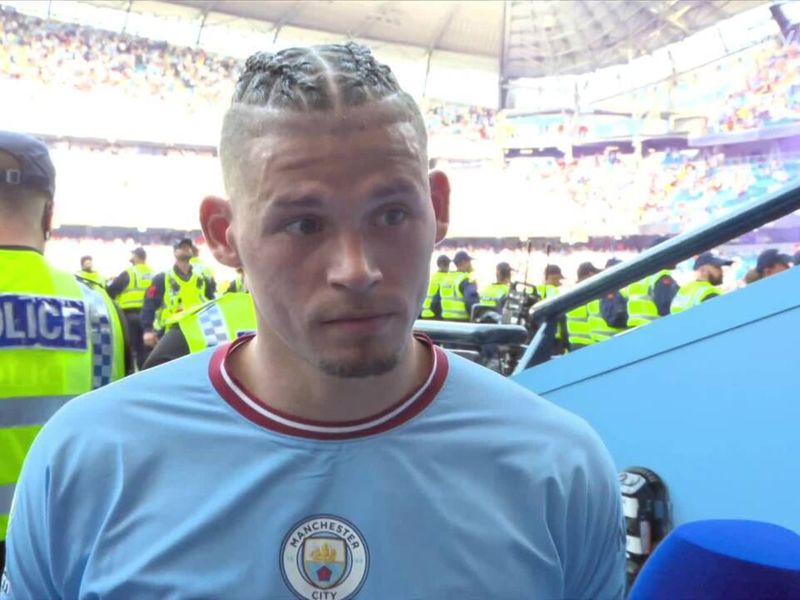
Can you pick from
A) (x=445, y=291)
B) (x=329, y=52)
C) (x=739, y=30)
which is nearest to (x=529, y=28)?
(x=739, y=30)

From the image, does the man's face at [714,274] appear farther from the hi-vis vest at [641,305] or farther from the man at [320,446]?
the man at [320,446]

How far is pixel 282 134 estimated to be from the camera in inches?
33.4

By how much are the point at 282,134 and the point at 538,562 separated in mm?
575

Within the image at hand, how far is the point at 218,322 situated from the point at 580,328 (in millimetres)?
4727

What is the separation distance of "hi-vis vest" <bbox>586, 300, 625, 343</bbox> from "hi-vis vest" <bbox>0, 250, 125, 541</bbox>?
4.64 m

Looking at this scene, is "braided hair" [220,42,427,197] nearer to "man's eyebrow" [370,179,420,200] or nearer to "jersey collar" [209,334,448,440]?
"man's eyebrow" [370,179,420,200]

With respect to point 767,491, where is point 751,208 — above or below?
above

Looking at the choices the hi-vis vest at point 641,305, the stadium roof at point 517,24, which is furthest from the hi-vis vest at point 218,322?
the stadium roof at point 517,24

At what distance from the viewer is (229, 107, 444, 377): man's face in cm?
83

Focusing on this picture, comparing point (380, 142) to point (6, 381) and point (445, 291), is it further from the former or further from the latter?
point (445, 291)

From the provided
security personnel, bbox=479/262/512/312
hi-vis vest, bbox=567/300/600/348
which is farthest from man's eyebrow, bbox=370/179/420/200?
security personnel, bbox=479/262/512/312

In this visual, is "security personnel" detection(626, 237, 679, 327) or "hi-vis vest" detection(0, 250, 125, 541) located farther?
"security personnel" detection(626, 237, 679, 327)

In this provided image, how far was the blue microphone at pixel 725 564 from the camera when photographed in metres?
0.58

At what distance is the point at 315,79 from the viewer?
2.83ft
